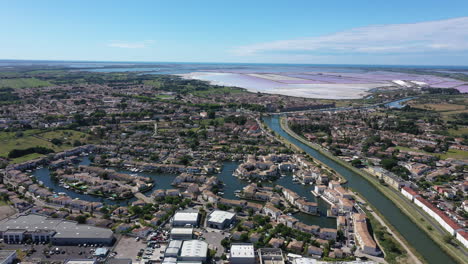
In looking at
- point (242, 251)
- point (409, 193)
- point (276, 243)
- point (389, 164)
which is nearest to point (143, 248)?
point (242, 251)

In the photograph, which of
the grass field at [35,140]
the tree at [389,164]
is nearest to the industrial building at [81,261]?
the grass field at [35,140]

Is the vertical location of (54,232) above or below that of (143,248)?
above

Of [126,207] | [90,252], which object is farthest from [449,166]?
[90,252]

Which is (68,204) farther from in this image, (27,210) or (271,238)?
(271,238)

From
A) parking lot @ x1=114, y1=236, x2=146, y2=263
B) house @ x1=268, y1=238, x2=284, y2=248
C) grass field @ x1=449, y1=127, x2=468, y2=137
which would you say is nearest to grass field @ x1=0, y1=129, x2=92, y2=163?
parking lot @ x1=114, y1=236, x2=146, y2=263

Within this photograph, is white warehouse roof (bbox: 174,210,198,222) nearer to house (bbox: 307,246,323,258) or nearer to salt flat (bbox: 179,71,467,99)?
house (bbox: 307,246,323,258)

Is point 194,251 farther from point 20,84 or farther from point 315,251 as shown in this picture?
point 20,84
